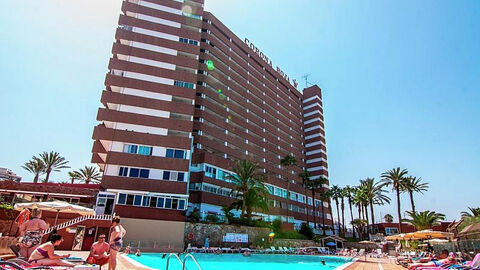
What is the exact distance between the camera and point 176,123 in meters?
42.0

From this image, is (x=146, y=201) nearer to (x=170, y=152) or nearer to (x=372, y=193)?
(x=170, y=152)

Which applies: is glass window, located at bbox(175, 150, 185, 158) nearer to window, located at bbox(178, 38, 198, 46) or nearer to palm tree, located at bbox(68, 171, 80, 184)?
window, located at bbox(178, 38, 198, 46)

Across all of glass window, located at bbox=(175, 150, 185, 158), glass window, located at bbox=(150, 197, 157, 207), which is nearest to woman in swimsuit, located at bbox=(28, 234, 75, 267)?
glass window, located at bbox=(150, 197, 157, 207)

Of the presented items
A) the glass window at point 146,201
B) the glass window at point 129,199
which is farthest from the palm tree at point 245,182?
the glass window at point 129,199

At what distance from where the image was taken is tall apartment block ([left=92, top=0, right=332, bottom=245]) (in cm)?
3684

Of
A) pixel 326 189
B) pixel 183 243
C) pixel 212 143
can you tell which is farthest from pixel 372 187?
pixel 183 243

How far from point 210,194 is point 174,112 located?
Answer: 14.0 metres

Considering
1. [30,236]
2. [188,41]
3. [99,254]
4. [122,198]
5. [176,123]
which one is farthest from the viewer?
[188,41]

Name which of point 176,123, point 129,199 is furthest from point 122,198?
point 176,123

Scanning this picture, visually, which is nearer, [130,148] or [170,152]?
[130,148]

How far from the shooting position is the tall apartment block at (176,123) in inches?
1451

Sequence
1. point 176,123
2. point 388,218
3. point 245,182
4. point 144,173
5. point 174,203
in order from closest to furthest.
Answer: point 174,203
point 144,173
point 176,123
point 245,182
point 388,218

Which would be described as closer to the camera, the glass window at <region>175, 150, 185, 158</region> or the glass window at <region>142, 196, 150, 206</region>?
the glass window at <region>142, 196, 150, 206</region>

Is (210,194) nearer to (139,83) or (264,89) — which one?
(139,83)
